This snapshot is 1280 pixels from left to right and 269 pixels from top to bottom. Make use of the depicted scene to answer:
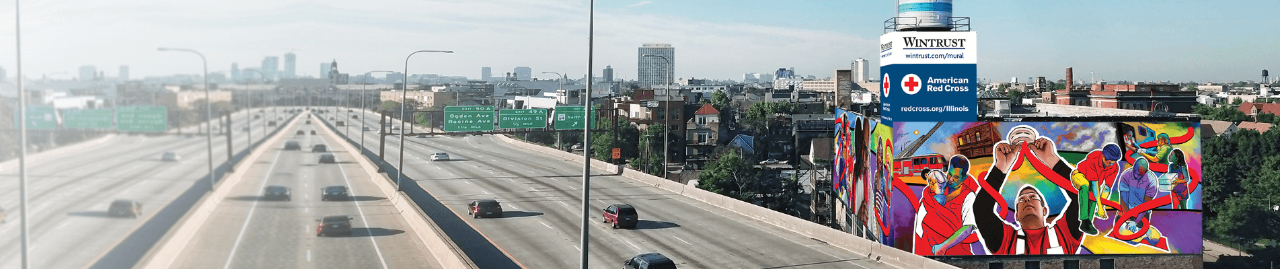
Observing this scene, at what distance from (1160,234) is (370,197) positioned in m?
43.5

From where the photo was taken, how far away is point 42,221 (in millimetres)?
30406

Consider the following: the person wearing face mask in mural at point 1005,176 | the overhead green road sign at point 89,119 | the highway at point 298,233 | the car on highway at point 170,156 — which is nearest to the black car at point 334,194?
the highway at point 298,233

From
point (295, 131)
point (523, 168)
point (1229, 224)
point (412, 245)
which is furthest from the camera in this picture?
point (523, 168)

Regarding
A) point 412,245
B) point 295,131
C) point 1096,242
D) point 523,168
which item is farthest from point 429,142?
point 1096,242

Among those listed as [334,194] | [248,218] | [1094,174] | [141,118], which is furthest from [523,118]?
[141,118]

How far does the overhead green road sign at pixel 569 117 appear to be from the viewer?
73812 mm

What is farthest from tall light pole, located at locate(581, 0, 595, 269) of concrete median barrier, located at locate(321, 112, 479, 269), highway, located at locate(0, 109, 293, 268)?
highway, located at locate(0, 109, 293, 268)

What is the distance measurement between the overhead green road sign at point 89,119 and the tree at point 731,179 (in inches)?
2054

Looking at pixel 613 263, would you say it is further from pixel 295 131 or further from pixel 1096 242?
pixel 295 131

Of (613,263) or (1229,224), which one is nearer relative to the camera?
(613,263)

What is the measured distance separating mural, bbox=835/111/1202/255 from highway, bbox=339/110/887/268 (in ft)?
21.1

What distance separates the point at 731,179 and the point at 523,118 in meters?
18.0

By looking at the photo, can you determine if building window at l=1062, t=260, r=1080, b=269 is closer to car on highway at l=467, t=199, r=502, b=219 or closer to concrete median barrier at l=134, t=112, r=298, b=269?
car on highway at l=467, t=199, r=502, b=219

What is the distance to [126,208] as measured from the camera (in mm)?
33188
